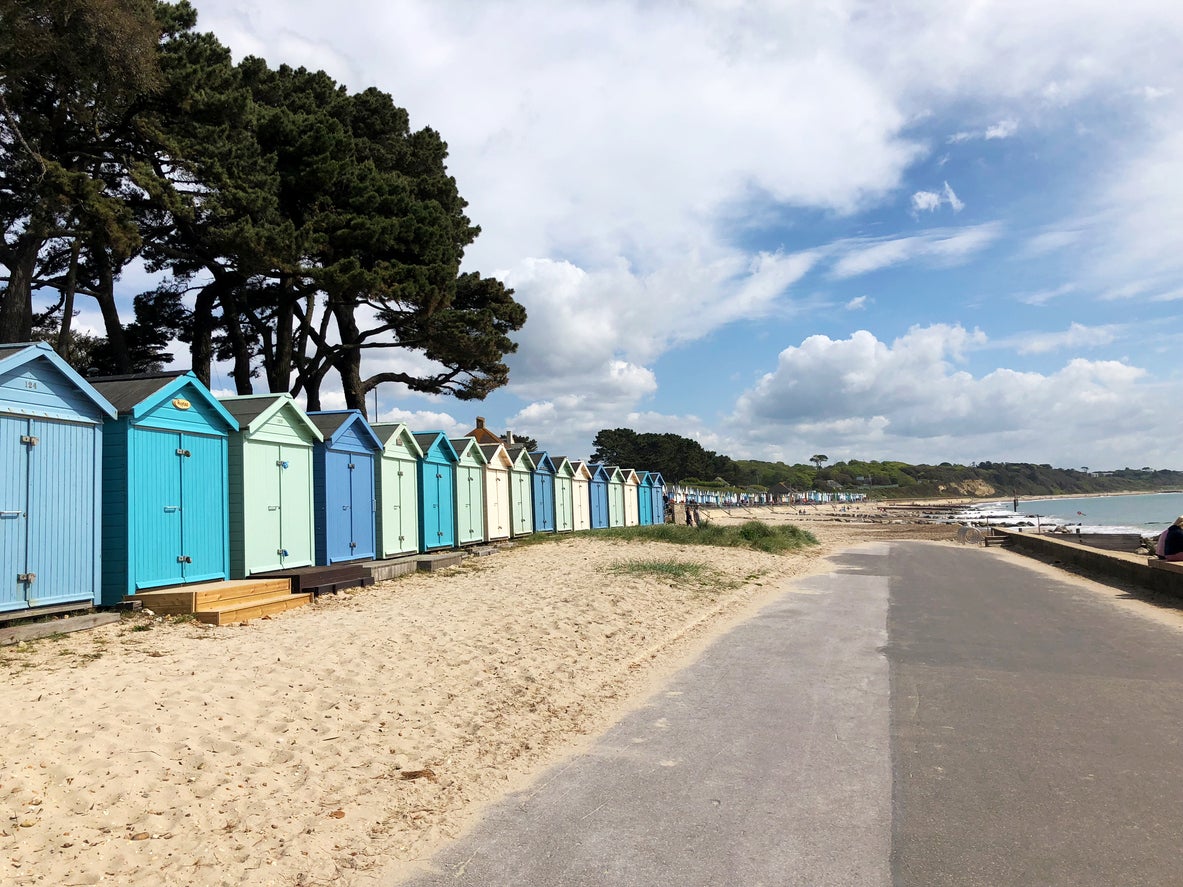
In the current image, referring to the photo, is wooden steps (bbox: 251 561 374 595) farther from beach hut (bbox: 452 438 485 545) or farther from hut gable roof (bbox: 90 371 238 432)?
beach hut (bbox: 452 438 485 545)

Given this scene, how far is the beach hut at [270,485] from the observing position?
12.5 m

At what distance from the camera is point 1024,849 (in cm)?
398

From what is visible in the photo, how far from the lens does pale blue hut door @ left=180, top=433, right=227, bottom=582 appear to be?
11367 mm

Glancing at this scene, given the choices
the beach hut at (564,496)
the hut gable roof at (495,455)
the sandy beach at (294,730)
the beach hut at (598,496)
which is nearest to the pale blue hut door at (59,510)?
the sandy beach at (294,730)

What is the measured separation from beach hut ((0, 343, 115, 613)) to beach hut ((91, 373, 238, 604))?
20 centimetres

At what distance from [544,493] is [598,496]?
837 cm

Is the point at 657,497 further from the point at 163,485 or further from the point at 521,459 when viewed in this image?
the point at 163,485

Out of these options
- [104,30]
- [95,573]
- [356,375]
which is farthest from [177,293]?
[95,573]

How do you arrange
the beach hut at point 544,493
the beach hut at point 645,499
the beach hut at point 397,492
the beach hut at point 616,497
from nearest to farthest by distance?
the beach hut at point 397,492
the beach hut at point 544,493
the beach hut at point 616,497
the beach hut at point 645,499

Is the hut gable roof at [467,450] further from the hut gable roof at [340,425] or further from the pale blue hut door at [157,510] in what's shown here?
the pale blue hut door at [157,510]

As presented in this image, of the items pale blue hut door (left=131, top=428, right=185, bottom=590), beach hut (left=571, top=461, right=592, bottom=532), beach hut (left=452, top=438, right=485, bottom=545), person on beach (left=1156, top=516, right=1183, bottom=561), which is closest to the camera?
pale blue hut door (left=131, top=428, right=185, bottom=590)

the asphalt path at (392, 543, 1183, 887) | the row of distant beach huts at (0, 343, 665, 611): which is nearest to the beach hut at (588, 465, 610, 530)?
the row of distant beach huts at (0, 343, 665, 611)

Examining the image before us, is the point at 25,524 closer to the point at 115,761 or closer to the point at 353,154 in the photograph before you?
the point at 115,761

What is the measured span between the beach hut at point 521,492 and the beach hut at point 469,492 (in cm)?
292
